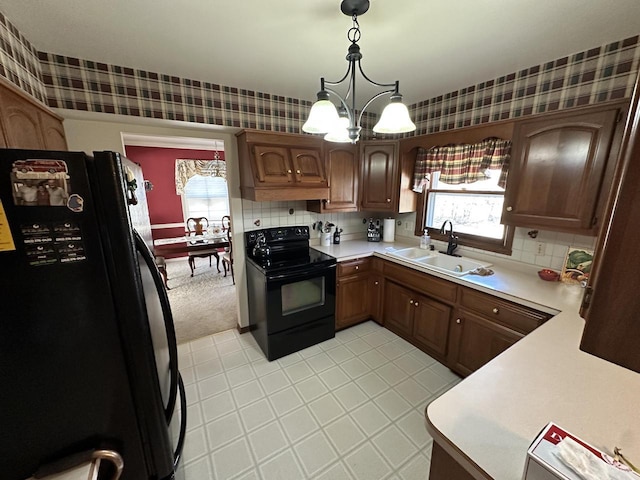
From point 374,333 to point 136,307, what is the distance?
2466mm

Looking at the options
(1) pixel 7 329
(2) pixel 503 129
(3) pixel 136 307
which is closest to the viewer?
(1) pixel 7 329

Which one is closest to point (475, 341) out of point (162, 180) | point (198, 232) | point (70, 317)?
point (70, 317)

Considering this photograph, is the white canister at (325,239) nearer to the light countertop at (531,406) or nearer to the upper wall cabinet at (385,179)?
the upper wall cabinet at (385,179)

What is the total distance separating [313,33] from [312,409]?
249 centimetres

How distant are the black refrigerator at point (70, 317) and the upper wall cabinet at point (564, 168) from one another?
2.32 metres

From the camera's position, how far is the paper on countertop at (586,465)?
54cm

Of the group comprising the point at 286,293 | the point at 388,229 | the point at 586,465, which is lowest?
the point at 286,293

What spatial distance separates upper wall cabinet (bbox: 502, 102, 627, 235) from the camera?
4.99ft

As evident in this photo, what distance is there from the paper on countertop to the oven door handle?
192 centimetres

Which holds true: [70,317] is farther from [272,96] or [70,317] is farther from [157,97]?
[272,96]

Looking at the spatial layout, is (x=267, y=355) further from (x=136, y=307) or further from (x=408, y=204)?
(x=408, y=204)

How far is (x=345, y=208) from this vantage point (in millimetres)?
2895

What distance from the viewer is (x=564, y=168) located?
167 centimetres

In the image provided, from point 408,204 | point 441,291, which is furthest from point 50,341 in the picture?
point 408,204
